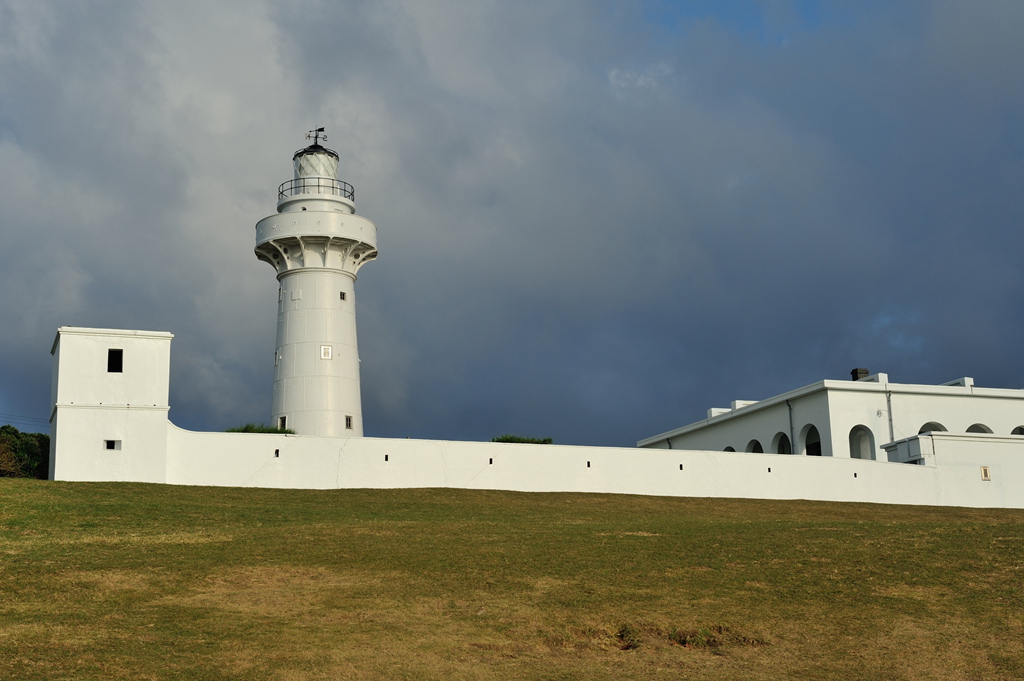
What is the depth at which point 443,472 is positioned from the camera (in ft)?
116

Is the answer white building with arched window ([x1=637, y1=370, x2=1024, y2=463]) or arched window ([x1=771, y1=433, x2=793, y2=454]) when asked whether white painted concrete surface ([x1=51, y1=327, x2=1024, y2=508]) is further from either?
arched window ([x1=771, y1=433, x2=793, y2=454])

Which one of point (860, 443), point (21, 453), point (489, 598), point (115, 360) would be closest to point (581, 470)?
point (115, 360)

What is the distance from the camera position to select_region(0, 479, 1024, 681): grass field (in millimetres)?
14773

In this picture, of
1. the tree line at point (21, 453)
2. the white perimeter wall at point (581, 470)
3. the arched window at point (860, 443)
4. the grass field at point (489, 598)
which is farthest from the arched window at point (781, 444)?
the tree line at point (21, 453)

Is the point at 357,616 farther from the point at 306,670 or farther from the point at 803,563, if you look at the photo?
the point at 803,563

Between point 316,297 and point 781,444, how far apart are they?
920 inches

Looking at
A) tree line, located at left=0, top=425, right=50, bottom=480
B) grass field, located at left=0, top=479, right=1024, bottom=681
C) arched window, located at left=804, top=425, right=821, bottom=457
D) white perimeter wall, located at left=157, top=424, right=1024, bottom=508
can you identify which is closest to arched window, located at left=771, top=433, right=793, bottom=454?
arched window, located at left=804, top=425, right=821, bottom=457

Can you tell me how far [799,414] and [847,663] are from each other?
108 feet

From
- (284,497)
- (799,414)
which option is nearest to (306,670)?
(284,497)

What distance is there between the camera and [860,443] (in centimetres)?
4750

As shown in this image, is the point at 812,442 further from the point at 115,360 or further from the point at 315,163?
the point at 115,360

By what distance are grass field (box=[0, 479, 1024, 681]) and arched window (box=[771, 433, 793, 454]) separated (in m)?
21.7

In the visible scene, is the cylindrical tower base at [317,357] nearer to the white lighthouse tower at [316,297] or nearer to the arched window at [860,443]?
the white lighthouse tower at [316,297]

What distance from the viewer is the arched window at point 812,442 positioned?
4775 cm
